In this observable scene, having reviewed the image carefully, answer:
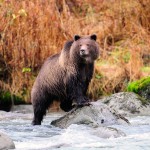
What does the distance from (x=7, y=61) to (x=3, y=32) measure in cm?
71

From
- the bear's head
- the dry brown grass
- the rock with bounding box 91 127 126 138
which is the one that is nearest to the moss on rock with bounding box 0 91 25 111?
the dry brown grass

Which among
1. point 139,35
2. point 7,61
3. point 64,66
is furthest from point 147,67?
point 64,66

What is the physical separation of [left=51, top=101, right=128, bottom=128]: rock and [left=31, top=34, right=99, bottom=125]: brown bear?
137mm

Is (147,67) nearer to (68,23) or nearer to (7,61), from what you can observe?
(68,23)

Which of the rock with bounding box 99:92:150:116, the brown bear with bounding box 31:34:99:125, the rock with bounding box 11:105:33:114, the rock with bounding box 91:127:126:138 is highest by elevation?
the brown bear with bounding box 31:34:99:125

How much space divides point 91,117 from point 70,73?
2.61 feet

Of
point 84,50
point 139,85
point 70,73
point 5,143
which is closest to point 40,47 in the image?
point 139,85

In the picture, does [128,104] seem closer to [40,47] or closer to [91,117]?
[91,117]

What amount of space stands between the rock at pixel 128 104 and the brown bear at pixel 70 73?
1.79 m

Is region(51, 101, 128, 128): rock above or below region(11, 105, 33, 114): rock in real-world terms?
above

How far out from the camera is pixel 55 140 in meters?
7.61

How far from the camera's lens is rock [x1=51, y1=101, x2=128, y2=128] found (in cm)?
905

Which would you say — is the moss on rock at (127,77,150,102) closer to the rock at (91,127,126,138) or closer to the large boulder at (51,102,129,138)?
the large boulder at (51,102,129,138)

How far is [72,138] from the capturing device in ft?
25.2
